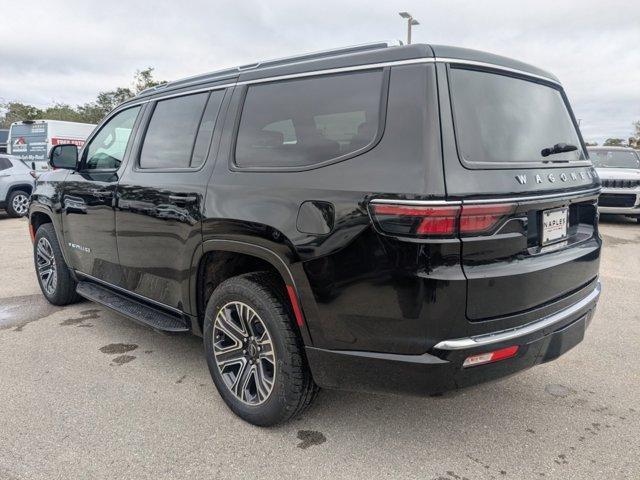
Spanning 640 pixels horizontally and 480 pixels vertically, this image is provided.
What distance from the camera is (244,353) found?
9.12 feet

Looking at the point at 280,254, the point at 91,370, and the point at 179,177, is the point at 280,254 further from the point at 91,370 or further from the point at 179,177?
the point at 91,370

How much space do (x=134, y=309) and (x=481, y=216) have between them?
2.56 metres

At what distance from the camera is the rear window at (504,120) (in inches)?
84.7

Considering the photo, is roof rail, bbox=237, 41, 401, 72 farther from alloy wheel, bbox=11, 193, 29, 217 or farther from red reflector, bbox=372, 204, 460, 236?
alloy wheel, bbox=11, 193, 29, 217

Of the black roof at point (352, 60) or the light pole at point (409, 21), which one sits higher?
the light pole at point (409, 21)

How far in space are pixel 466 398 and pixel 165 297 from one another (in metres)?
2.03

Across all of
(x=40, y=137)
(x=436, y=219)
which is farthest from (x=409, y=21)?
(x=436, y=219)

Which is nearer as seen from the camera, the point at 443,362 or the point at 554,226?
the point at 443,362

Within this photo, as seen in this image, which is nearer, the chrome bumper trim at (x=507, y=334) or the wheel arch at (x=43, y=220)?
the chrome bumper trim at (x=507, y=334)

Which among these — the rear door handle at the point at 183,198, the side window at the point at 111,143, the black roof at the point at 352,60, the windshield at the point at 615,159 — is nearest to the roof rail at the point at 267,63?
the black roof at the point at 352,60

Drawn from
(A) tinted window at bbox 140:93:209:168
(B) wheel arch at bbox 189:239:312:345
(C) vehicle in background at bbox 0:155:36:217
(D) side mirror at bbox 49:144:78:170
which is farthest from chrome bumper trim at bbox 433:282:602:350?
(C) vehicle in background at bbox 0:155:36:217

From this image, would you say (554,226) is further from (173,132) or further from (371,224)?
(173,132)

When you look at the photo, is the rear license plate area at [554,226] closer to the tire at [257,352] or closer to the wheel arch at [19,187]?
the tire at [257,352]

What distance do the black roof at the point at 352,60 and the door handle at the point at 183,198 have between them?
746mm
